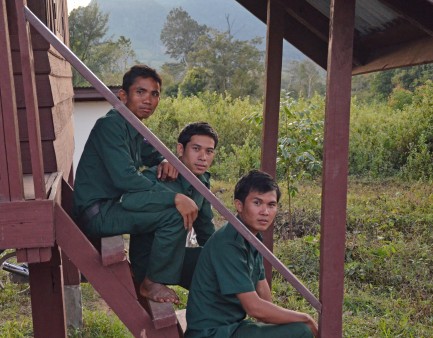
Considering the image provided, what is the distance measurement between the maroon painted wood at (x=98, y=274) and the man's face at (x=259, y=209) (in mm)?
681

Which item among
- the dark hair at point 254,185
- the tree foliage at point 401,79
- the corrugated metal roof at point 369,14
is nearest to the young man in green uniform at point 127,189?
the dark hair at point 254,185

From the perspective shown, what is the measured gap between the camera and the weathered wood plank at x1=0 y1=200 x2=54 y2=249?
2416 millimetres

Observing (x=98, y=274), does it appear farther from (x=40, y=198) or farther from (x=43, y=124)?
(x=43, y=124)

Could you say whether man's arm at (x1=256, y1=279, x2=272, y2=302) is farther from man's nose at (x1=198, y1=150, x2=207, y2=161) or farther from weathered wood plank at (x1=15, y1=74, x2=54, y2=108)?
weathered wood plank at (x1=15, y1=74, x2=54, y2=108)

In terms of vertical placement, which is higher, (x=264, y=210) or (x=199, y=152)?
(x=199, y=152)

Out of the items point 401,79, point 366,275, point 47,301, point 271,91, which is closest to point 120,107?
point 47,301

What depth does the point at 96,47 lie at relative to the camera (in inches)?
1784

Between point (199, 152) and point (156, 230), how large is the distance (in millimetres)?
507

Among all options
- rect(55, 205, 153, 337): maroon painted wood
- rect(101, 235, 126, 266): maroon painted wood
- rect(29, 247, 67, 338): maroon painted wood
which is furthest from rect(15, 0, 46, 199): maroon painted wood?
rect(29, 247, 67, 338): maroon painted wood

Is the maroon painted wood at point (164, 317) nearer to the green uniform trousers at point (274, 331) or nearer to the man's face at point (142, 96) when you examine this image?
the green uniform trousers at point (274, 331)

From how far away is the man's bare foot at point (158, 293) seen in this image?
2828 mm

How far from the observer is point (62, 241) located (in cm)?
262

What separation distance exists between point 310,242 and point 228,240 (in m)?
5.35

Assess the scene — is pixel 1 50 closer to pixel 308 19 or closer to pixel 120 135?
pixel 120 135
